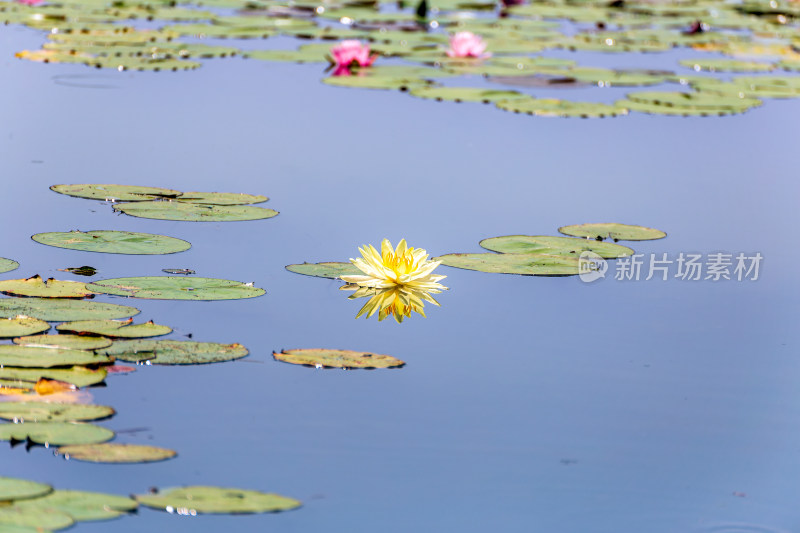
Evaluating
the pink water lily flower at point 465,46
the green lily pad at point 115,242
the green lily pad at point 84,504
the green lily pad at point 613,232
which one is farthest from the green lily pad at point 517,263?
the pink water lily flower at point 465,46

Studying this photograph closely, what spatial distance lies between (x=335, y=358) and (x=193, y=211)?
1151 mm

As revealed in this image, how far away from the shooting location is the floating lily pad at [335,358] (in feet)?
Answer: 8.59

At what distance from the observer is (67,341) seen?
2551mm

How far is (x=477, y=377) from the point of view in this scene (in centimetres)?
264

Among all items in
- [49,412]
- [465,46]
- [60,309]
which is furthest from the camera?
[465,46]

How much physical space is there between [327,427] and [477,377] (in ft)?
1.50

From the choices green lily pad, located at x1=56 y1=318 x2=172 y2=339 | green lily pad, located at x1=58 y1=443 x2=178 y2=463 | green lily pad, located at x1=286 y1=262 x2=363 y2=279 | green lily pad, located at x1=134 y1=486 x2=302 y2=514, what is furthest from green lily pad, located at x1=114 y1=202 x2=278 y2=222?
green lily pad, located at x1=134 y1=486 x2=302 y2=514

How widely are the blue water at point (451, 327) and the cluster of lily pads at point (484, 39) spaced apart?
71 centimetres

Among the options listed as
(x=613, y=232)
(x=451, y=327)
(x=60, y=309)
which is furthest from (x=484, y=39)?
(x=60, y=309)

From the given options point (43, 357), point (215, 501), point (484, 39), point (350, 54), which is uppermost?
point (484, 39)

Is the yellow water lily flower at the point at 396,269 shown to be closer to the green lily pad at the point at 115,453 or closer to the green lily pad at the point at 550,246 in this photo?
the green lily pad at the point at 550,246

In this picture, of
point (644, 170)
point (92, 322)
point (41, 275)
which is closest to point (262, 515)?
point (92, 322)

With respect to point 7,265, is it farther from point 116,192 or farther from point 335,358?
point 335,358

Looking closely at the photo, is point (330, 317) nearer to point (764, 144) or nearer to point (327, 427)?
point (327, 427)
